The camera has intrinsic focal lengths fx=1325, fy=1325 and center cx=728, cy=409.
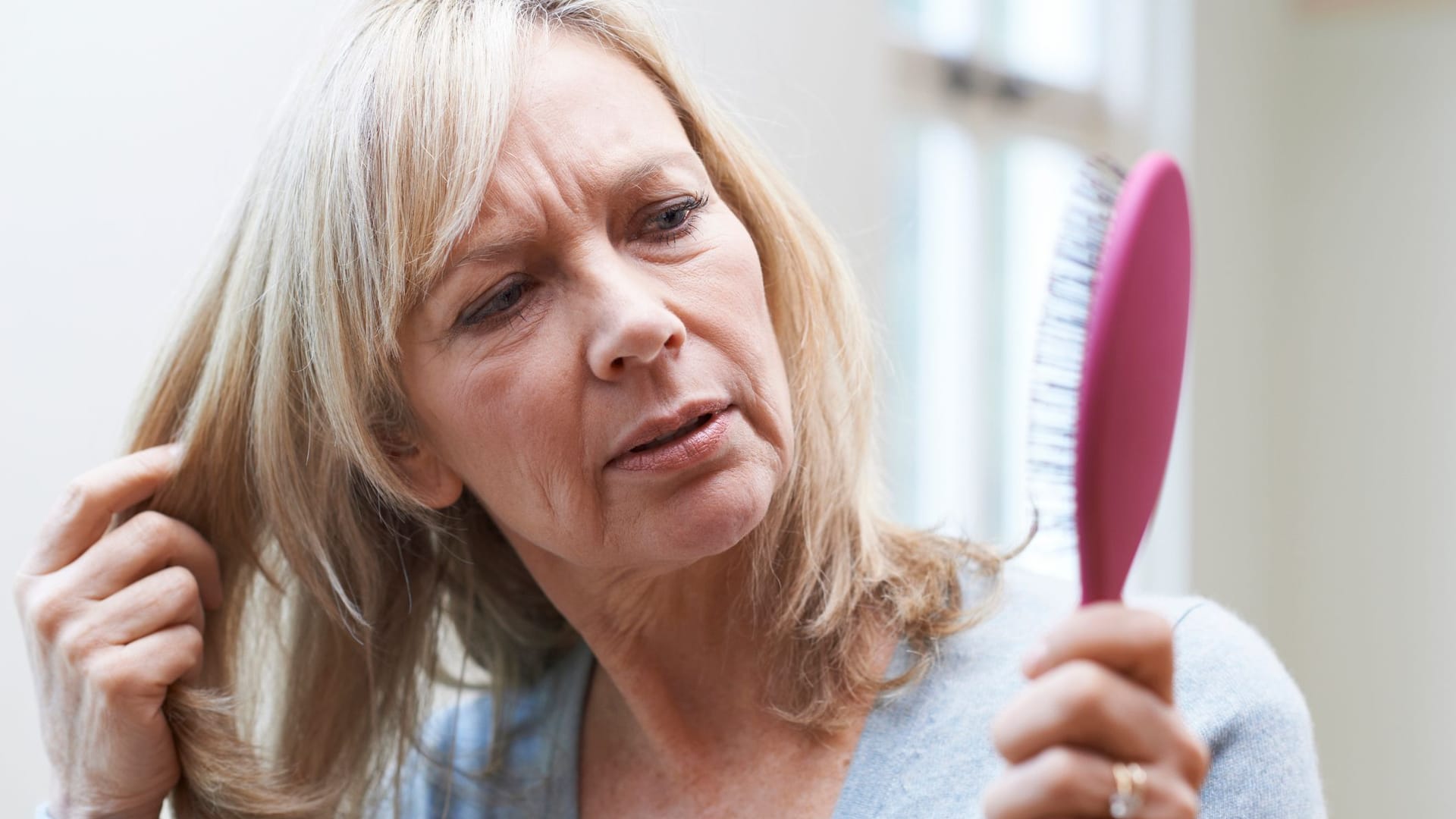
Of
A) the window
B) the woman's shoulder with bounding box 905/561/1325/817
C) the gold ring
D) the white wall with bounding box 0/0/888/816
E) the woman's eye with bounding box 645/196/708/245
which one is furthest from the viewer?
the window

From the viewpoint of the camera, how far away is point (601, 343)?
88cm

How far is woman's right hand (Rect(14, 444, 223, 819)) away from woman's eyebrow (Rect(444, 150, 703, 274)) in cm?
36

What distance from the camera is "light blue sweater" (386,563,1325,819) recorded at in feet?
2.81

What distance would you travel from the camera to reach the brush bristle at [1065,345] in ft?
2.26

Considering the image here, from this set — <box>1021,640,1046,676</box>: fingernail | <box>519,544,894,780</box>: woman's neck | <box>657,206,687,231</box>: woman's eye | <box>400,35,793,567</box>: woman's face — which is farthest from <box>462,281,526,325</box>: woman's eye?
<box>1021,640,1046,676</box>: fingernail

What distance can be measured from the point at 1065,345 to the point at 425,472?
53 cm

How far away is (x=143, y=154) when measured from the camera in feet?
4.11

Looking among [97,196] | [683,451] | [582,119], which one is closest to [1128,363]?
[683,451]

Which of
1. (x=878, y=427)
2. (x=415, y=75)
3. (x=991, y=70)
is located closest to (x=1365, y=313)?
(x=991, y=70)

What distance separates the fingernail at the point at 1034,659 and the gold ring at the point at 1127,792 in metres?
0.05

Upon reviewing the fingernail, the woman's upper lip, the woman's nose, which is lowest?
the woman's upper lip

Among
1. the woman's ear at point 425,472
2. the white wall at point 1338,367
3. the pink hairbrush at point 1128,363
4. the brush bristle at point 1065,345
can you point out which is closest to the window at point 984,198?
the white wall at point 1338,367

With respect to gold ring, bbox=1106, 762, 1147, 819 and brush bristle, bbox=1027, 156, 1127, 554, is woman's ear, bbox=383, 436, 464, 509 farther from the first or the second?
gold ring, bbox=1106, 762, 1147, 819

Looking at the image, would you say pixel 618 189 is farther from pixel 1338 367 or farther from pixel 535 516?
pixel 1338 367
